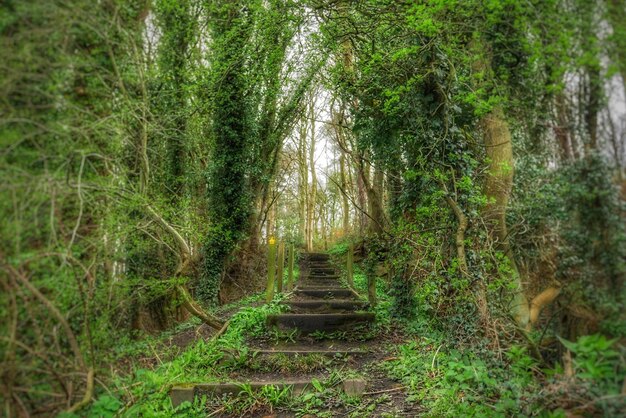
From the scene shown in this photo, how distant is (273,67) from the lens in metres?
5.97

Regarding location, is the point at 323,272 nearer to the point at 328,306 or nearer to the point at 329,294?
the point at 329,294

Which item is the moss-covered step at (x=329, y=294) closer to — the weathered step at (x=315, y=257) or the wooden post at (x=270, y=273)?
the wooden post at (x=270, y=273)

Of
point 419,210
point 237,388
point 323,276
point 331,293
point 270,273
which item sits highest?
point 419,210

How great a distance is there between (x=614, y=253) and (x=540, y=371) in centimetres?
95

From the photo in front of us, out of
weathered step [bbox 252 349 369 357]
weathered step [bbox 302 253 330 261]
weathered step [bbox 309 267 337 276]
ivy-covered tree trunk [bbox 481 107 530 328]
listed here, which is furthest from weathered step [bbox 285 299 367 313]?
weathered step [bbox 302 253 330 261]

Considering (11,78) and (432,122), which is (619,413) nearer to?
(432,122)

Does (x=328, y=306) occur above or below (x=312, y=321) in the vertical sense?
above

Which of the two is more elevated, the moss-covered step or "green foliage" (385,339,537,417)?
the moss-covered step

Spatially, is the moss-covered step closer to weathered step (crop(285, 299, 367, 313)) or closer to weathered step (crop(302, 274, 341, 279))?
weathered step (crop(285, 299, 367, 313))

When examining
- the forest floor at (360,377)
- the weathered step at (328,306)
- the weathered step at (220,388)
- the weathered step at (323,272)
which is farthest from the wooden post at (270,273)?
the weathered step at (323,272)

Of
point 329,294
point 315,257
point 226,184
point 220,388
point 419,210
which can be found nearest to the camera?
point 220,388

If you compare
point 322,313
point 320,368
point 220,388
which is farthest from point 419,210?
point 220,388

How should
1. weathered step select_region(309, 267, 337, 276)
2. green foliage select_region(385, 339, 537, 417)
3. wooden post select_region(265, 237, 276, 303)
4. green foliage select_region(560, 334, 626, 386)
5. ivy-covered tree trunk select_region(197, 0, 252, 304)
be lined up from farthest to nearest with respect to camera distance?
1. weathered step select_region(309, 267, 337, 276)
2. ivy-covered tree trunk select_region(197, 0, 252, 304)
3. wooden post select_region(265, 237, 276, 303)
4. green foliage select_region(385, 339, 537, 417)
5. green foliage select_region(560, 334, 626, 386)

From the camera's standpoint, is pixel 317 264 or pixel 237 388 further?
pixel 317 264
